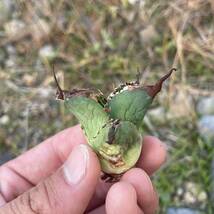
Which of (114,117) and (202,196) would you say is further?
(202,196)

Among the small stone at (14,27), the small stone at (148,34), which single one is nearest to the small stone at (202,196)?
the small stone at (148,34)

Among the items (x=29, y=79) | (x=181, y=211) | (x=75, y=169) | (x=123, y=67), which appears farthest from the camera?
(x=29, y=79)

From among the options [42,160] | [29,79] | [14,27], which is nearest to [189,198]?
[42,160]

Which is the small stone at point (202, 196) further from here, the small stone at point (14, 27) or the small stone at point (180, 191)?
the small stone at point (14, 27)

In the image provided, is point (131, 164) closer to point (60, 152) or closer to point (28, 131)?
point (60, 152)

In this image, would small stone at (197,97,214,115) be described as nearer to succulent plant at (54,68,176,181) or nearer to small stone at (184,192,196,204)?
small stone at (184,192,196,204)

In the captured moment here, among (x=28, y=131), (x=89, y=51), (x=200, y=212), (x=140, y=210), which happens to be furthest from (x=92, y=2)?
(x=140, y=210)

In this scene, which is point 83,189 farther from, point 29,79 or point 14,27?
point 14,27

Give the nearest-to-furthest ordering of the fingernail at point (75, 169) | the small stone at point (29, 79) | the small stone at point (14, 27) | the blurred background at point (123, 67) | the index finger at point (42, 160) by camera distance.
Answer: the fingernail at point (75, 169)
the index finger at point (42, 160)
the blurred background at point (123, 67)
the small stone at point (29, 79)
the small stone at point (14, 27)
